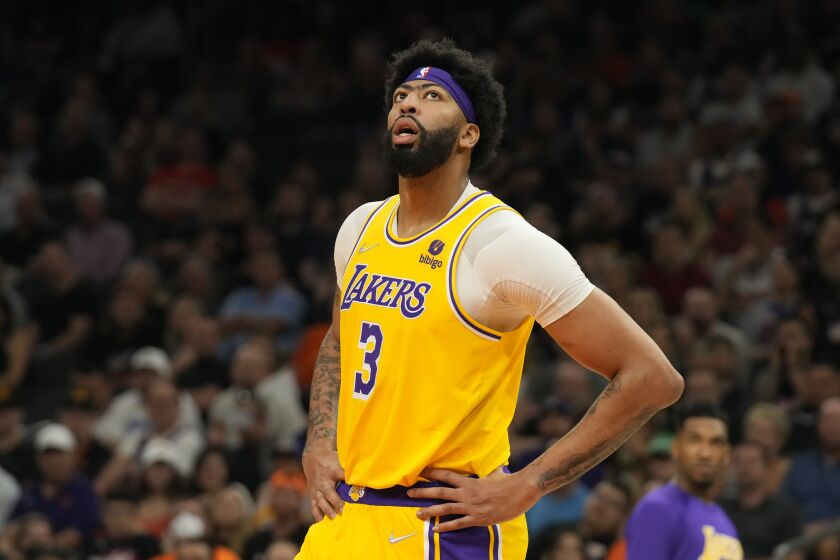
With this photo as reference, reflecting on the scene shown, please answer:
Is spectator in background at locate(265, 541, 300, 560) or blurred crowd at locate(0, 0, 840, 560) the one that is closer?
spectator in background at locate(265, 541, 300, 560)

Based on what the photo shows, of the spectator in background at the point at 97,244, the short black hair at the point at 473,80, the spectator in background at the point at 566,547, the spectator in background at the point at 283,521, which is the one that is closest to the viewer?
the short black hair at the point at 473,80

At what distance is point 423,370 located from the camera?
4113mm

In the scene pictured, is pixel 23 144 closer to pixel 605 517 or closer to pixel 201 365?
pixel 201 365

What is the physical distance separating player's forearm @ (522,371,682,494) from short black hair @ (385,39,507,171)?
0.96 metres

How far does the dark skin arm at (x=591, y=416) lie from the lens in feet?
13.2

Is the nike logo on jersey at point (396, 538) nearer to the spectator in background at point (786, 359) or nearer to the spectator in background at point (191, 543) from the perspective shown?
the spectator in background at point (191, 543)

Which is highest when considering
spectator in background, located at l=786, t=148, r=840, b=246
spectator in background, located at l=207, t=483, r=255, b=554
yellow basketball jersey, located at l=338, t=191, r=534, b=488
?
spectator in background, located at l=786, t=148, r=840, b=246

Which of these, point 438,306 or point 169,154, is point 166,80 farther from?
point 438,306

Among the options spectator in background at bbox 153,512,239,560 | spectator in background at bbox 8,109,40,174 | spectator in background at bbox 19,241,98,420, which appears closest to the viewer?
spectator in background at bbox 153,512,239,560

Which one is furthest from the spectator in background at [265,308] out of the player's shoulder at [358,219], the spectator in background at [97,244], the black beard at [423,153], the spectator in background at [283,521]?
the black beard at [423,153]

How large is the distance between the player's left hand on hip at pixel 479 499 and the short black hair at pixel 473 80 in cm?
108

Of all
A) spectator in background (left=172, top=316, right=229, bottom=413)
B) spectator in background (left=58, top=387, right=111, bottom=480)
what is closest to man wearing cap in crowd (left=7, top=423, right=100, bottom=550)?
spectator in background (left=58, top=387, right=111, bottom=480)

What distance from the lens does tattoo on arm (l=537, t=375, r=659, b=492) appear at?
406 cm

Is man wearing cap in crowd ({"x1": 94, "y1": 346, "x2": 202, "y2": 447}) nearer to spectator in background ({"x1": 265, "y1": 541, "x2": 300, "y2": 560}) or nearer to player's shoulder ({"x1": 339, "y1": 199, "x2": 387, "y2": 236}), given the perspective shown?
spectator in background ({"x1": 265, "y1": 541, "x2": 300, "y2": 560})
